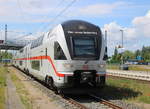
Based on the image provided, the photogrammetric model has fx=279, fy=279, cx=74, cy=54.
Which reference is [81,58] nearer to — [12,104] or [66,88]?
[66,88]

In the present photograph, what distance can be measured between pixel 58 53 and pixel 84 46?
1318 mm

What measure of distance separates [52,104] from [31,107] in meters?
1.26

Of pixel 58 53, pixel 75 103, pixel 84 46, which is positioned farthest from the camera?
pixel 58 53

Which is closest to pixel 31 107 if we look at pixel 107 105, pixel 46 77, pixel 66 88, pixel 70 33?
pixel 66 88

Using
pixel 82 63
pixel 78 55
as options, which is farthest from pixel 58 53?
pixel 82 63

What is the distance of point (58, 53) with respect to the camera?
1355 centimetres

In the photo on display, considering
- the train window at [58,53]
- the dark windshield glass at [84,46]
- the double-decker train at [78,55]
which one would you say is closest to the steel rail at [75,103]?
the double-decker train at [78,55]

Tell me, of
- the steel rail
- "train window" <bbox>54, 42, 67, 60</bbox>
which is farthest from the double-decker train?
the steel rail

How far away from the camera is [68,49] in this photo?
518 inches

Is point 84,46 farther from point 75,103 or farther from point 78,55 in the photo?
point 75,103

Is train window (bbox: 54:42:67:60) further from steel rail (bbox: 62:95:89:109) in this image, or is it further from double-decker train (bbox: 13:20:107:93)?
steel rail (bbox: 62:95:89:109)

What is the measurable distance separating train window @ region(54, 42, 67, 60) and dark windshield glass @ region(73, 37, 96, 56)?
618 millimetres

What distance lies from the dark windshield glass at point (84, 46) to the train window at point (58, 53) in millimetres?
618

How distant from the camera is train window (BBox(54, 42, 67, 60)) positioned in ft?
43.4
